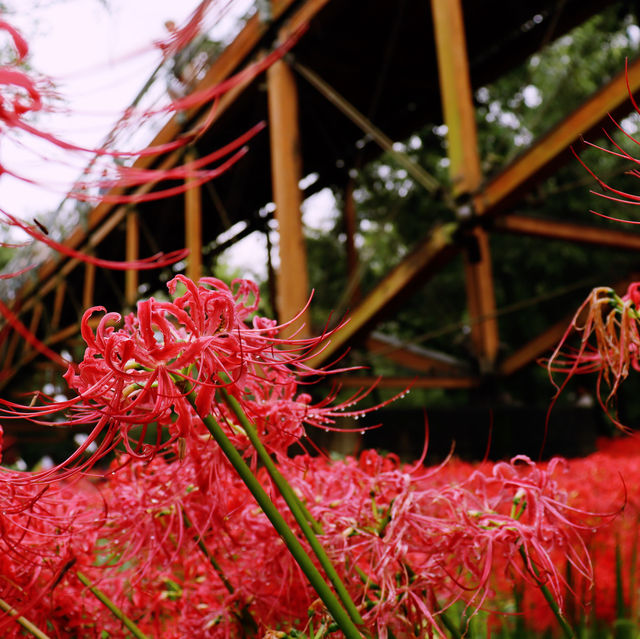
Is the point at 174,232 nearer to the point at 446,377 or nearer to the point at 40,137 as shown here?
the point at 446,377

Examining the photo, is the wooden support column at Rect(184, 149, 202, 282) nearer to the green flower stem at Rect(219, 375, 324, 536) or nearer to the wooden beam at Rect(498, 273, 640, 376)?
the wooden beam at Rect(498, 273, 640, 376)

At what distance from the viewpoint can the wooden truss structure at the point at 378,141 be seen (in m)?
3.95

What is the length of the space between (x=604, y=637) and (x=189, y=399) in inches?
44.8

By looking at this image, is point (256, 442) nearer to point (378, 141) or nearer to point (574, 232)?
point (378, 141)

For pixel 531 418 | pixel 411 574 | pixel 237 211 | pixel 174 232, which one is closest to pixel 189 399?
pixel 411 574

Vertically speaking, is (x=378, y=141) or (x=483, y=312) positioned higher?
(x=378, y=141)

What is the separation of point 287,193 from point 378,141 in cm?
83

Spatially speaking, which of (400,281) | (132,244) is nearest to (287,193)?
(400,281)

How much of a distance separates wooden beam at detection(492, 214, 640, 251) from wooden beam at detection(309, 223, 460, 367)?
485mm

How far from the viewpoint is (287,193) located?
16.5ft

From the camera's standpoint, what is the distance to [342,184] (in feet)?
26.9

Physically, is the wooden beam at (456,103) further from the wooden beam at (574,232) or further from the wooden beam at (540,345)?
the wooden beam at (540,345)

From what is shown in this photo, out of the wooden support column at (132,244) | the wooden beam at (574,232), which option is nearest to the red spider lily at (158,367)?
the wooden beam at (574,232)

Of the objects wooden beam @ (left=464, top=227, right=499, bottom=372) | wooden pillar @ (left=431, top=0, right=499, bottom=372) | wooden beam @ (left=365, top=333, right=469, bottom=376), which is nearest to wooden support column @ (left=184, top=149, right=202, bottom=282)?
wooden beam @ (left=365, top=333, right=469, bottom=376)
